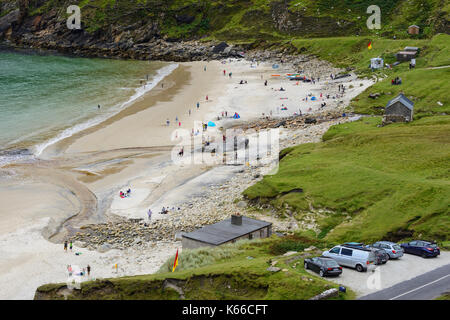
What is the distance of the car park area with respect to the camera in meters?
24.4

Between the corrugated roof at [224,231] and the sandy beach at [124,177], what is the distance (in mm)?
3819

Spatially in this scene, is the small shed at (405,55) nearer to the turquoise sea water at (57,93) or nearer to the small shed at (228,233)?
the turquoise sea water at (57,93)

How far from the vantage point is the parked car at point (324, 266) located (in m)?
25.7

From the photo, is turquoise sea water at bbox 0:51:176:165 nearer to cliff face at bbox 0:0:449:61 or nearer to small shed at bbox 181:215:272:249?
cliff face at bbox 0:0:449:61

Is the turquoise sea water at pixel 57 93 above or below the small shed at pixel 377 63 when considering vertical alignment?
below

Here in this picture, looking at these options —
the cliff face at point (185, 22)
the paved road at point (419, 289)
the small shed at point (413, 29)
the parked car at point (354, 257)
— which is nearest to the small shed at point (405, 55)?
the small shed at point (413, 29)

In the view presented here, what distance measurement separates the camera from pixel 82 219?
48594 millimetres

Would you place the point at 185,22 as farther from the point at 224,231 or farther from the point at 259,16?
the point at 224,231

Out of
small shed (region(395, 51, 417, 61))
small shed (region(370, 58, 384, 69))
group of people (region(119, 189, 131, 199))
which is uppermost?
small shed (region(395, 51, 417, 61))

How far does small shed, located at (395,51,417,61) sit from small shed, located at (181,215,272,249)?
68525mm

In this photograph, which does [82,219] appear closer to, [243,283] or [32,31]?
[243,283]

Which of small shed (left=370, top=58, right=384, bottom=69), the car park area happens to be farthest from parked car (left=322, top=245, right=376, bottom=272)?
small shed (left=370, top=58, right=384, bottom=69)

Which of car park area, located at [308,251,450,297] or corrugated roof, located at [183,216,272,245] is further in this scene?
corrugated roof, located at [183,216,272,245]
